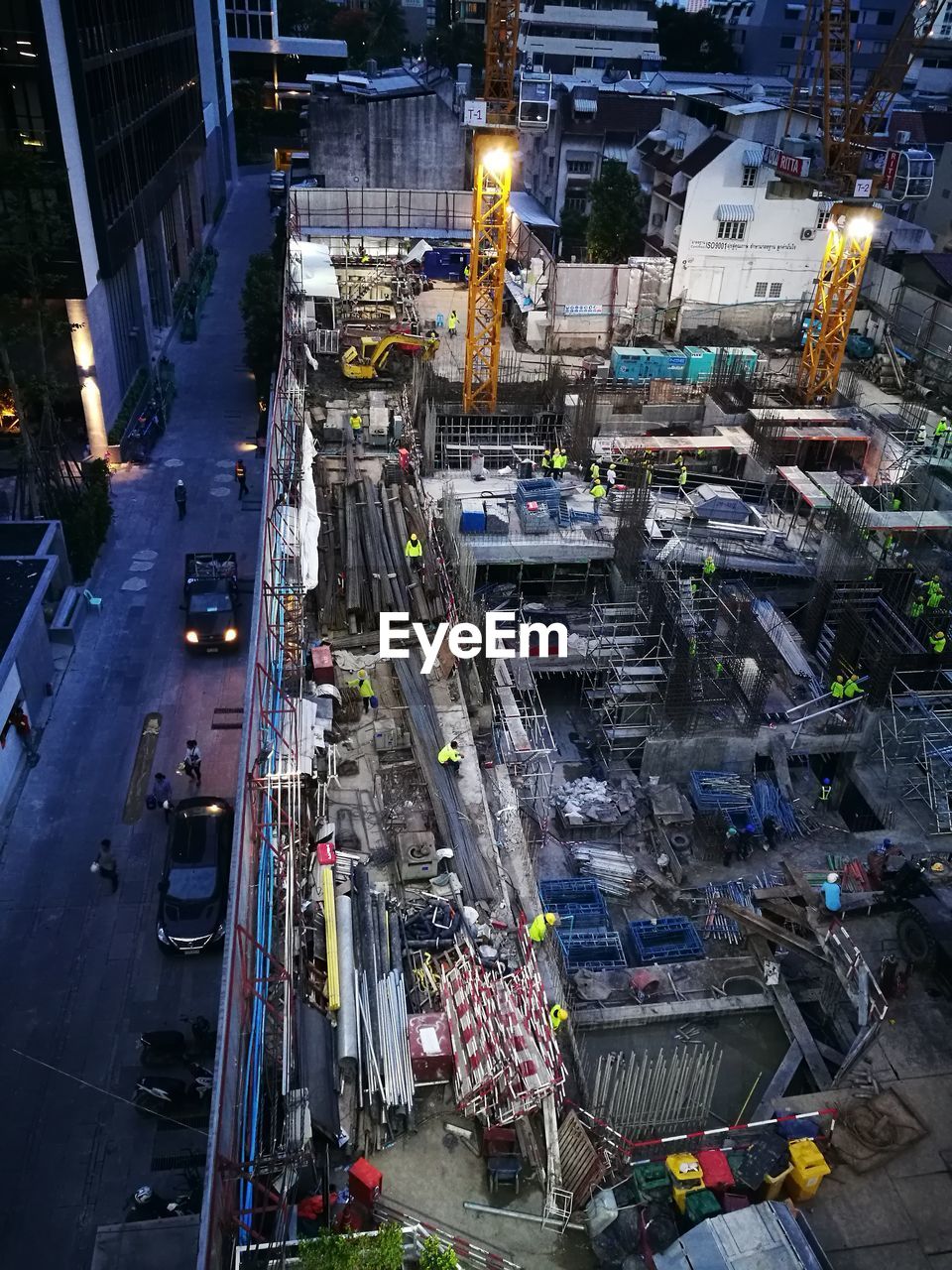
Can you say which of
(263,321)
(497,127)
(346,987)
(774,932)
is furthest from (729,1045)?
(263,321)

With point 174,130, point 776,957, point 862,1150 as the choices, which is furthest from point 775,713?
point 174,130

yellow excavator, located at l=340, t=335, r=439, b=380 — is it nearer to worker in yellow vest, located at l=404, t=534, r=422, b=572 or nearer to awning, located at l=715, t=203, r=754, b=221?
worker in yellow vest, located at l=404, t=534, r=422, b=572

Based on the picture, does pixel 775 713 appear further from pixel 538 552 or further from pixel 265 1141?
pixel 265 1141

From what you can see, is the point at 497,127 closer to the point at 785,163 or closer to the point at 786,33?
the point at 785,163

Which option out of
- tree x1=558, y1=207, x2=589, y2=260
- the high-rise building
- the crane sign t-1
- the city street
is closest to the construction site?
the crane sign t-1

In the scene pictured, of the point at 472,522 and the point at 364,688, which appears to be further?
the point at 472,522
